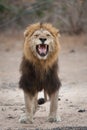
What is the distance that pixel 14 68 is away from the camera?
16.4 metres

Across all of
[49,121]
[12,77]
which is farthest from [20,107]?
[12,77]

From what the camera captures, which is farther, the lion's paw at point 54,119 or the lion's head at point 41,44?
the lion's paw at point 54,119

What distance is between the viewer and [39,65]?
8.71 meters

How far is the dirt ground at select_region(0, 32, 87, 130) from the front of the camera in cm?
882

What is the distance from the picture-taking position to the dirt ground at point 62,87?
347 inches

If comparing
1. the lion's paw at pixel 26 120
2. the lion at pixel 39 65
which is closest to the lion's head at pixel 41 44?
the lion at pixel 39 65

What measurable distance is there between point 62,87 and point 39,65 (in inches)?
158

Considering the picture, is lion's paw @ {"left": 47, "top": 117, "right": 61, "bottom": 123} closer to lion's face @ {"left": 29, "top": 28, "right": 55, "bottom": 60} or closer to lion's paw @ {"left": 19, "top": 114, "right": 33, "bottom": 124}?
lion's paw @ {"left": 19, "top": 114, "right": 33, "bottom": 124}

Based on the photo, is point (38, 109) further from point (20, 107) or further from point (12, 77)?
point (12, 77)

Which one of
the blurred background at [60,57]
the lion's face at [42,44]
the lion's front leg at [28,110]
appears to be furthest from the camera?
the blurred background at [60,57]

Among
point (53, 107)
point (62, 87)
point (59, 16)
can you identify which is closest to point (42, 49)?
point (53, 107)

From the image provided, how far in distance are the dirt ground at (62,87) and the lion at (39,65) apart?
1.02 feet

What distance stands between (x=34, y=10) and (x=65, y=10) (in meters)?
2.58

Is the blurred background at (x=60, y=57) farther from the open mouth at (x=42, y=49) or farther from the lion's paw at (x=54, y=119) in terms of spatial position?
the open mouth at (x=42, y=49)
